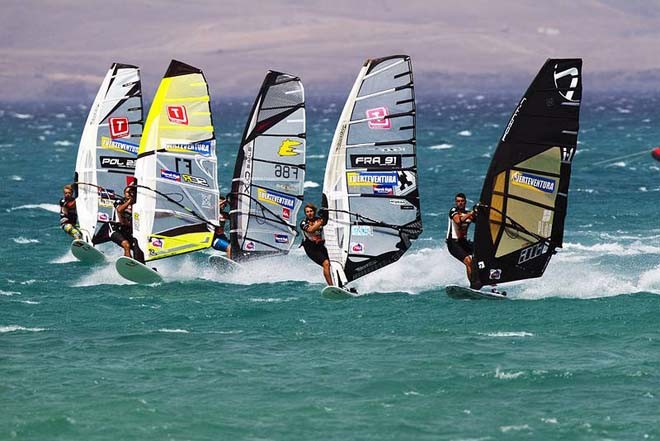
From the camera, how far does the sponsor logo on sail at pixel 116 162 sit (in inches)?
1468

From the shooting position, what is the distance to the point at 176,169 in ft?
109

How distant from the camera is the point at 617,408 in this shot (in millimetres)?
22375

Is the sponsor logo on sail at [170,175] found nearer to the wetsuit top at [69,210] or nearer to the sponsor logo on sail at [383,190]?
the wetsuit top at [69,210]

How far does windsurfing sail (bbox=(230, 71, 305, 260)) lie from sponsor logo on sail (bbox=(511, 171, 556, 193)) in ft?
23.2

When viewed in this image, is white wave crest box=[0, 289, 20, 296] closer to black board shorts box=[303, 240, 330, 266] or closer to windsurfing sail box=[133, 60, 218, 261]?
windsurfing sail box=[133, 60, 218, 261]

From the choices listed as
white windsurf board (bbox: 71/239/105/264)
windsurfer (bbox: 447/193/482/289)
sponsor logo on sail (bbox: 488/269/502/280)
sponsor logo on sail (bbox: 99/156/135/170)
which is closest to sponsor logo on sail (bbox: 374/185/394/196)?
windsurfer (bbox: 447/193/482/289)

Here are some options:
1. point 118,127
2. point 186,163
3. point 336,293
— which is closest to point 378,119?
point 336,293

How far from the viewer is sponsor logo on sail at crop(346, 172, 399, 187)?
99.6ft

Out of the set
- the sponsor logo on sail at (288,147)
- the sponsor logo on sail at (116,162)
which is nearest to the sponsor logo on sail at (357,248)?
the sponsor logo on sail at (288,147)

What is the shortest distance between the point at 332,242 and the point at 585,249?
10.9 m

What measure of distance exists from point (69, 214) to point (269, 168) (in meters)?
6.94

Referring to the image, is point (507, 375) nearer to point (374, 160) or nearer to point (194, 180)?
point (374, 160)

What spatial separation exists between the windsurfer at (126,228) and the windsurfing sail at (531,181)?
9.08 m

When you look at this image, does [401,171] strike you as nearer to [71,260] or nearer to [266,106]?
[266,106]
